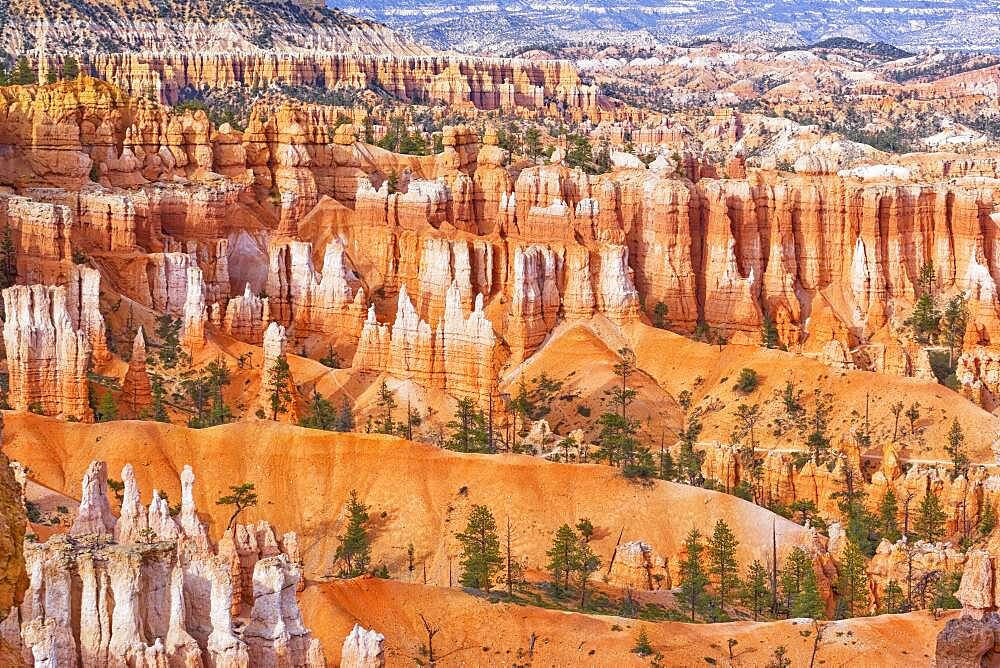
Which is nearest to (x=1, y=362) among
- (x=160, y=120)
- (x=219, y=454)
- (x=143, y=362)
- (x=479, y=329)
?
(x=143, y=362)

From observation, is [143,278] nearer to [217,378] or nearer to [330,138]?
[217,378]

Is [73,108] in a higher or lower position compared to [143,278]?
higher

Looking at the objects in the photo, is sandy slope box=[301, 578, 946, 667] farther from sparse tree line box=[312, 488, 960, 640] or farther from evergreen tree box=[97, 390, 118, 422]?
evergreen tree box=[97, 390, 118, 422]

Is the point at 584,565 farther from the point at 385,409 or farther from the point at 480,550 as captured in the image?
the point at 385,409

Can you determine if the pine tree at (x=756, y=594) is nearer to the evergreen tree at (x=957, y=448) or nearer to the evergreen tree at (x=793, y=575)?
the evergreen tree at (x=793, y=575)

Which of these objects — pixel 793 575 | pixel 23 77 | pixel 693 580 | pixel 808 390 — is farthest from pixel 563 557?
pixel 23 77

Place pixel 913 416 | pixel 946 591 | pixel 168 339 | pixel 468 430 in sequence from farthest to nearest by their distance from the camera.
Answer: pixel 168 339, pixel 468 430, pixel 913 416, pixel 946 591
